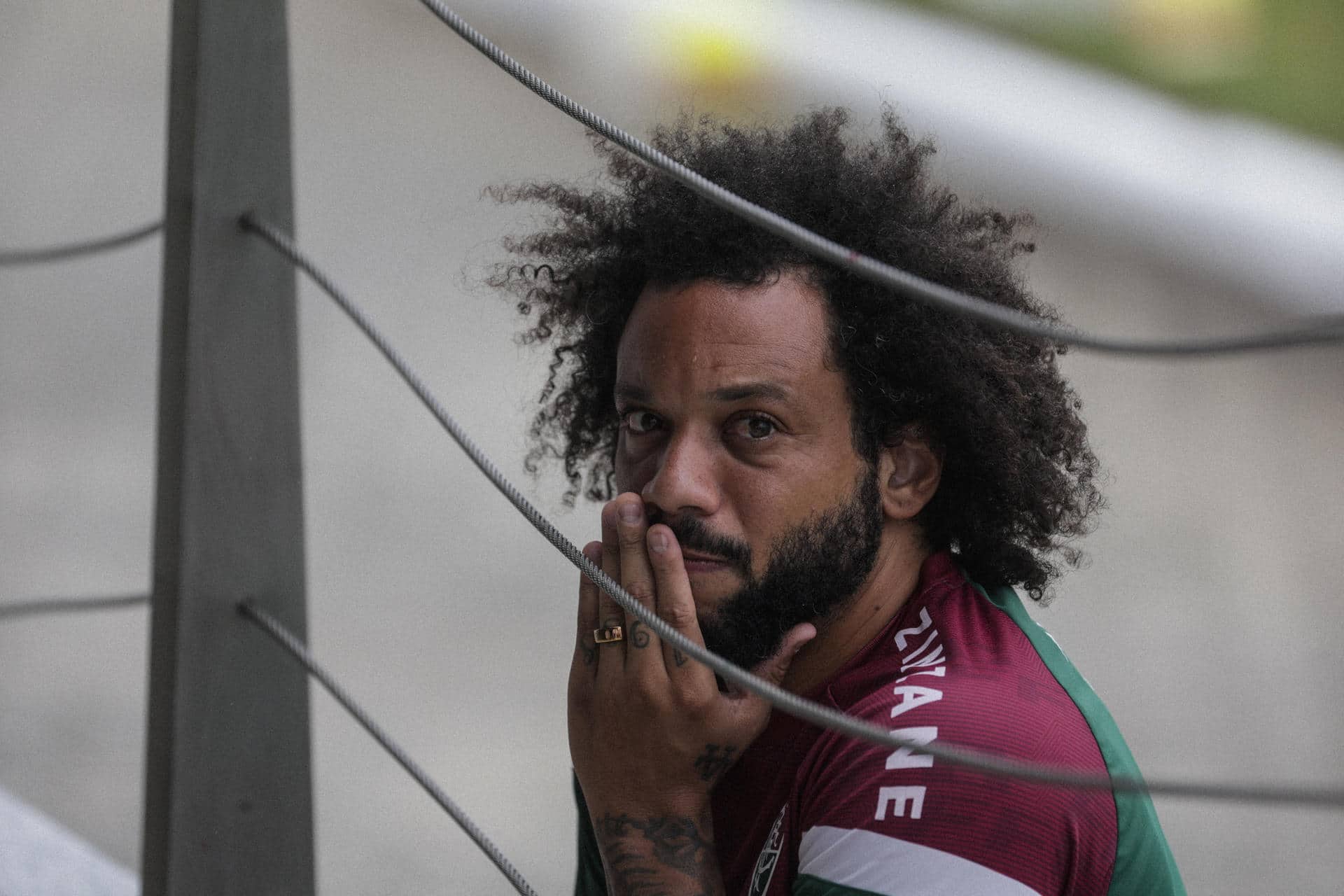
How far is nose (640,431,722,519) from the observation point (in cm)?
178

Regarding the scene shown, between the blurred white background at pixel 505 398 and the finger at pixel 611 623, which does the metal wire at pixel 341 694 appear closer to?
the finger at pixel 611 623

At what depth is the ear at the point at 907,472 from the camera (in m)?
1.93

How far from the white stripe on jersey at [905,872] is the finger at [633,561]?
0.34 m

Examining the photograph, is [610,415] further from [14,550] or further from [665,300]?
[14,550]

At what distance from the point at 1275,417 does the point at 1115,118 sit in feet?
12.7

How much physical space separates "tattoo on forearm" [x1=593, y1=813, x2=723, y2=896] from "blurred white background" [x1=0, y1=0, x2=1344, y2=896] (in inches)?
38.4

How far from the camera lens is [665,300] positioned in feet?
6.17

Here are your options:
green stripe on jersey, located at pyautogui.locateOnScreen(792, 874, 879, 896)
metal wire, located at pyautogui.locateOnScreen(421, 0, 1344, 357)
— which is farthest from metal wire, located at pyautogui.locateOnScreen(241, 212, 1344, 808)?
metal wire, located at pyautogui.locateOnScreen(421, 0, 1344, 357)

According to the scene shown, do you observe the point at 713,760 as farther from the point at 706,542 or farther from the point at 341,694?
the point at 341,694

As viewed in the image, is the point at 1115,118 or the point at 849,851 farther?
the point at 1115,118

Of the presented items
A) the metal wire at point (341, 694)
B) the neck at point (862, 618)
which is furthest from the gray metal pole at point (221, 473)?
the neck at point (862, 618)

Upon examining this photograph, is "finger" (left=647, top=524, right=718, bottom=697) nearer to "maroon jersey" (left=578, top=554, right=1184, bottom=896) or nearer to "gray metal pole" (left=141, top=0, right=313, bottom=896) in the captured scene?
"maroon jersey" (left=578, top=554, right=1184, bottom=896)

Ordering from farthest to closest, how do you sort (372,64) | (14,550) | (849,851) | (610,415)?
(372,64) < (14,550) < (610,415) < (849,851)

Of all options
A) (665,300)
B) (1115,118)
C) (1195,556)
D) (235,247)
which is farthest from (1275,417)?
(235,247)
